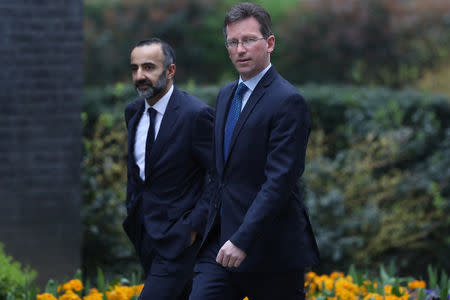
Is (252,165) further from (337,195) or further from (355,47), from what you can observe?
(355,47)

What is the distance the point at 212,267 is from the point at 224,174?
1.42ft

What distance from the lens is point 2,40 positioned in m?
6.03

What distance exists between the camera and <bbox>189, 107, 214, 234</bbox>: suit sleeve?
3.93 metres

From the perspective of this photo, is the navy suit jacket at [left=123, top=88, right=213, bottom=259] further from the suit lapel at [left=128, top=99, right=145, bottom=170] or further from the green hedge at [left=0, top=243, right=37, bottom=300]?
the green hedge at [left=0, top=243, right=37, bottom=300]

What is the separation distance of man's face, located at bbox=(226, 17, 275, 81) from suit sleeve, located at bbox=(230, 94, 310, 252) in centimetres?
25

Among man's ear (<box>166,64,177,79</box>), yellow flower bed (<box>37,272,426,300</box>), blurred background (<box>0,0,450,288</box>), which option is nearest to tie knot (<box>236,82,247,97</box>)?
man's ear (<box>166,64,177,79</box>)

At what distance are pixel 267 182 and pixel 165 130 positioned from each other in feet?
3.56

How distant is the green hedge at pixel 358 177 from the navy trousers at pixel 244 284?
11.1 ft

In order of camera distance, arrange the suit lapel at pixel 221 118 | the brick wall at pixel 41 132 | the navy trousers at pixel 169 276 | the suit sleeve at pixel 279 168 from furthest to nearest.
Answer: the brick wall at pixel 41 132, the navy trousers at pixel 169 276, the suit lapel at pixel 221 118, the suit sleeve at pixel 279 168

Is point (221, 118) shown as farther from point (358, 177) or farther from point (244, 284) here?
point (358, 177)

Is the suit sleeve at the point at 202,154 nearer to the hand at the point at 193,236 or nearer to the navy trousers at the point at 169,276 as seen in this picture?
the hand at the point at 193,236

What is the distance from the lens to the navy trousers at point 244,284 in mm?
3240

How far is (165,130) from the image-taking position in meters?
3.98

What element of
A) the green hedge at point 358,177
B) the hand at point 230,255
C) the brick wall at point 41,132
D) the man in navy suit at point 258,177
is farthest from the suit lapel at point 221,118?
the green hedge at point 358,177
